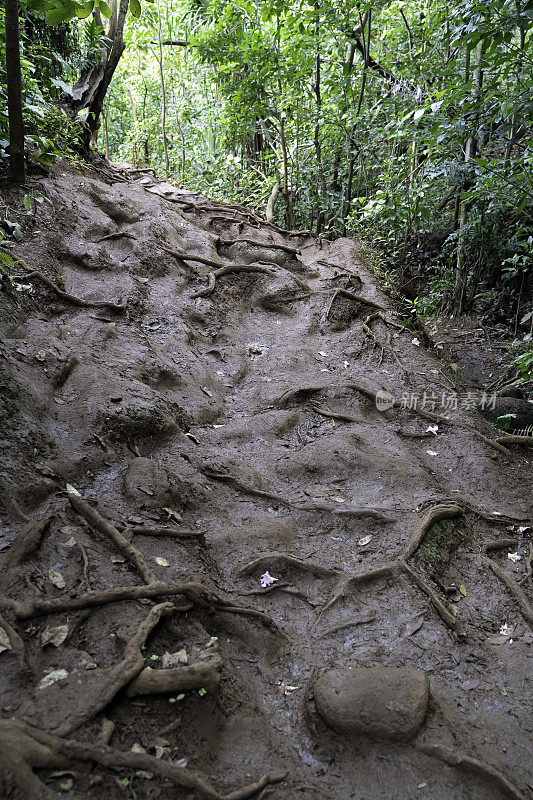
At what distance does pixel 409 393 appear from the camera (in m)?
5.62

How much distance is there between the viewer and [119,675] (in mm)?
→ 2012

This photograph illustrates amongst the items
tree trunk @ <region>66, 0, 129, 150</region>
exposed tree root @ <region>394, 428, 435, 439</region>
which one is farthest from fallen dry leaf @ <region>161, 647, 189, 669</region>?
tree trunk @ <region>66, 0, 129, 150</region>

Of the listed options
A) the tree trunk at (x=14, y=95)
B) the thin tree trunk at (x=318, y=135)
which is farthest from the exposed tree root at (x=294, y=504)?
the thin tree trunk at (x=318, y=135)

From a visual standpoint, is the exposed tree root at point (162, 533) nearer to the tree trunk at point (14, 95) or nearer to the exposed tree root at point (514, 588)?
the exposed tree root at point (514, 588)

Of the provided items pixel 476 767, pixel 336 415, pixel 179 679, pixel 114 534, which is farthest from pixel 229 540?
pixel 336 415

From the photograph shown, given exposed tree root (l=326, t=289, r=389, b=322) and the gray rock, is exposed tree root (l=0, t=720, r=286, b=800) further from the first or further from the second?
exposed tree root (l=326, t=289, r=389, b=322)

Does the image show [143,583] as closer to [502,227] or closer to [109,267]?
[109,267]

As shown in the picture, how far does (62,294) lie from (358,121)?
653 cm

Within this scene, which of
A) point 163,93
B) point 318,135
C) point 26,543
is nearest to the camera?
point 26,543

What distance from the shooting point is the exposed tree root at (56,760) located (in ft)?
5.04

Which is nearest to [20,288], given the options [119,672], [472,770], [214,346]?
[214,346]

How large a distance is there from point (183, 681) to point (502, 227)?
25.6ft

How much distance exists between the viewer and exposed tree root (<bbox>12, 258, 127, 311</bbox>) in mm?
5059

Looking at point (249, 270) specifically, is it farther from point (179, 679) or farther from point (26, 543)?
point (179, 679)
